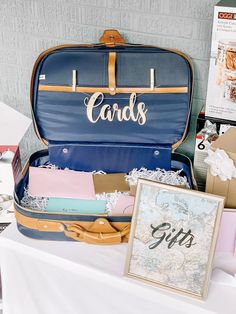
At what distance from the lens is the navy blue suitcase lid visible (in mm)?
1188

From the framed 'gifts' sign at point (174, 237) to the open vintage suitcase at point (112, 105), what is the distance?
244 millimetres

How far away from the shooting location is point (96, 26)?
4.21 feet

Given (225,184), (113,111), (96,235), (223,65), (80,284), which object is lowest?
→ (80,284)

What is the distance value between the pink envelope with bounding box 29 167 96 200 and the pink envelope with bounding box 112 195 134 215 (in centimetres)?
7

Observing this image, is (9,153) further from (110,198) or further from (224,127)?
(224,127)

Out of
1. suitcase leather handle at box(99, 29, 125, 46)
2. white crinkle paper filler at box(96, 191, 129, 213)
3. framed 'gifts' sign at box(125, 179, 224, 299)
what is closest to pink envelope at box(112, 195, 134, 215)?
white crinkle paper filler at box(96, 191, 129, 213)

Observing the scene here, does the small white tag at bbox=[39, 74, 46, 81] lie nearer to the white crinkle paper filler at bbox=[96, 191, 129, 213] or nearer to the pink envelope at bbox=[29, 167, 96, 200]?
the pink envelope at bbox=[29, 167, 96, 200]

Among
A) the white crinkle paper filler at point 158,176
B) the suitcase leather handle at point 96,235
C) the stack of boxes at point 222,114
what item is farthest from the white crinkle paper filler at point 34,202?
the stack of boxes at point 222,114

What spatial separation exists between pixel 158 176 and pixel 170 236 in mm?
309

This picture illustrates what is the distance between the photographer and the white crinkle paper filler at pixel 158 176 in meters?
1.21

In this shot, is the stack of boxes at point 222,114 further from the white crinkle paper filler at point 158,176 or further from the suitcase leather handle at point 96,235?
the suitcase leather handle at point 96,235

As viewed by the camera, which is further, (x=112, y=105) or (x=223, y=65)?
(x=112, y=105)

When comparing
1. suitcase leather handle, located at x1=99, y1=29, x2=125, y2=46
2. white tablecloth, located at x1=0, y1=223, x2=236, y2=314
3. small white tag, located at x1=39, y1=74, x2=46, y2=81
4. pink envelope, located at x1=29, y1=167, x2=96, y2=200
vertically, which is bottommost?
white tablecloth, located at x1=0, y1=223, x2=236, y2=314

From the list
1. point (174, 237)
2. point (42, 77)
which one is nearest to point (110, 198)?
point (174, 237)
